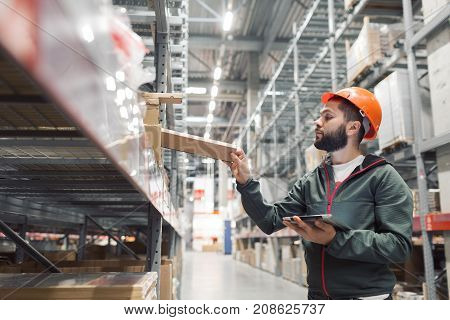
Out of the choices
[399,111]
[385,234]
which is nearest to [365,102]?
[385,234]

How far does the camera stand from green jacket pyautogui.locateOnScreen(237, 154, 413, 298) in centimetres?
140

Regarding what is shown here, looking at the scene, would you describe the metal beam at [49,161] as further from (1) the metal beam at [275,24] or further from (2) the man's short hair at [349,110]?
(1) the metal beam at [275,24]

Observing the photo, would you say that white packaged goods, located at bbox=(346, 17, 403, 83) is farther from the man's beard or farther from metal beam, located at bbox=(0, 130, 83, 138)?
metal beam, located at bbox=(0, 130, 83, 138)

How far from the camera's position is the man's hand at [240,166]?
169 centimetres

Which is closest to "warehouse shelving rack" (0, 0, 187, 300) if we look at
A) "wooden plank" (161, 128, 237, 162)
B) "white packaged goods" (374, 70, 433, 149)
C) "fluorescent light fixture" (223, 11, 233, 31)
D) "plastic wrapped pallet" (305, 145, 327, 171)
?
"wooden plank" (161, 128, 237, 162)

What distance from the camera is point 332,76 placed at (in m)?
5.73

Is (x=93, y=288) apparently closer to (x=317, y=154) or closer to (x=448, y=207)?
(x=448, y=207)

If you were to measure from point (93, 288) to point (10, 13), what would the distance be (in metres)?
0.99

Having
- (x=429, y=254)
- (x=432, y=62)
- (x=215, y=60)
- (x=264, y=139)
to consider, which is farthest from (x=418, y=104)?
(x=215, y=60)

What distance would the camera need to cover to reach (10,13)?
1.57 feet

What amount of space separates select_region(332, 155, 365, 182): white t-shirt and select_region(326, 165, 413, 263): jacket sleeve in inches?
7.1

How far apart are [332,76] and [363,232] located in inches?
184

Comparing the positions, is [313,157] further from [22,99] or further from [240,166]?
[22,99]

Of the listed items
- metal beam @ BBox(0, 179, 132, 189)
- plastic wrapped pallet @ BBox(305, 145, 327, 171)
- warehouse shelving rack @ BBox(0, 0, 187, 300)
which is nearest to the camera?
warehouse shelving rack @ BBox(0, 0, 187, 300)
